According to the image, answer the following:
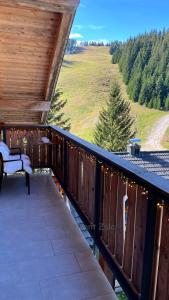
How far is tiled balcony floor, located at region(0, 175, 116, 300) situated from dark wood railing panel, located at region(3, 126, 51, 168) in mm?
1493

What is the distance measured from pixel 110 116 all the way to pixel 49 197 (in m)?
18.4

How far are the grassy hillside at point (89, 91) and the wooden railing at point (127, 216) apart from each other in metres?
25.7

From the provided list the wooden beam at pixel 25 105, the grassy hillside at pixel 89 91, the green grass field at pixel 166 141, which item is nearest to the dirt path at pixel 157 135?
the green grass field at pixel 166 141

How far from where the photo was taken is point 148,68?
35.6m

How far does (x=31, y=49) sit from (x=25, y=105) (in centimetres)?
202

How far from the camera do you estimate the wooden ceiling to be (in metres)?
3.74

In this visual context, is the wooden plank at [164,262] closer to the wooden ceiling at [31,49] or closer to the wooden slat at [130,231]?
the wooden slat at [130,231]

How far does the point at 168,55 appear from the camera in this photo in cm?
3491

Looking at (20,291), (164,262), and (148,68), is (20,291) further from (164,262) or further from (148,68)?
(148,68)

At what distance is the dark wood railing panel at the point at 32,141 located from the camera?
5111 mm

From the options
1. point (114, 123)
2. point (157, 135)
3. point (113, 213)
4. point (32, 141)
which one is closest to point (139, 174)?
point (113, 213)

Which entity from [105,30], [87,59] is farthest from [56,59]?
[105,30]

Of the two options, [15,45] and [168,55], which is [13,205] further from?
[168,55]

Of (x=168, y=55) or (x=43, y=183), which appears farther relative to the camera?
(x=168, y=55)
